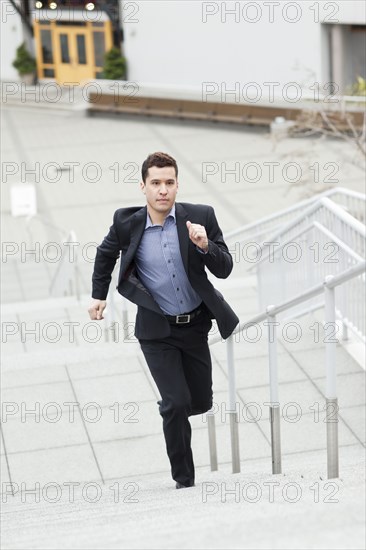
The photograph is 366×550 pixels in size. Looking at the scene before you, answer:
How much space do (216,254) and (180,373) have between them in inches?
30.3

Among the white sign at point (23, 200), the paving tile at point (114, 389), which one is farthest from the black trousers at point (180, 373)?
the white sign at point (23, 200)

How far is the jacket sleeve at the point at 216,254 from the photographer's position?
16.5 feet

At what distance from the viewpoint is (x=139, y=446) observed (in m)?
7.04

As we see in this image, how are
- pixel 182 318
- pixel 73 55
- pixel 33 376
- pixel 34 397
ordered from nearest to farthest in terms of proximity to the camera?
pixel 182 318 → pixel 34 397 → pixel 33 376 → pixel 73 55

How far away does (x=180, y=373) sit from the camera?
17.9ft

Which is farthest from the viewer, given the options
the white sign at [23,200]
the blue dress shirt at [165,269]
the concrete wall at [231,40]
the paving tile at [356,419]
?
the concrete wall at [231,40]

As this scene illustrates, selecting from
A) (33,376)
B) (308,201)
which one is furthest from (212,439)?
(308,201)

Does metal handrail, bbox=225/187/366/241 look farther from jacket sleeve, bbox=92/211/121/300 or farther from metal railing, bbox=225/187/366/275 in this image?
jacket sleeve, bbox=92/211/121/300

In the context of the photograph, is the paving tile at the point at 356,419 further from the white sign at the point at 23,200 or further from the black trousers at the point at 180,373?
the white sign at the point at 23,200

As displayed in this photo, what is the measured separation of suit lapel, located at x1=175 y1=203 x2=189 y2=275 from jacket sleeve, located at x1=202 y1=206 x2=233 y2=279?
110mm

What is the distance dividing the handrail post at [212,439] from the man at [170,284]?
0.67 meters

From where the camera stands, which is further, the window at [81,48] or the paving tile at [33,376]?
the window at [81,48]

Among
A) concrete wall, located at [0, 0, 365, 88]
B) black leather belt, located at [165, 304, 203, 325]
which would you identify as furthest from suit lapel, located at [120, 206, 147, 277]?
concrete wall, located at [0, 0, 365, 88]

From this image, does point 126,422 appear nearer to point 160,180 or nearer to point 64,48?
point 160,180
